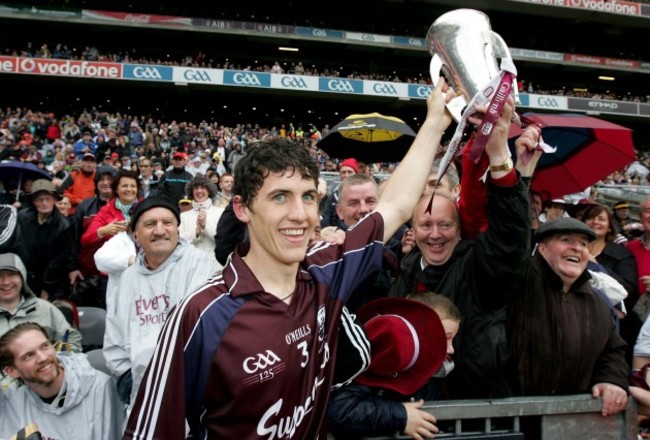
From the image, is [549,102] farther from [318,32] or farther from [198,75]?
[198,75]

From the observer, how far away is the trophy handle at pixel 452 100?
2.19 meters

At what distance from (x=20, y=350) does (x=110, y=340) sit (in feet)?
1.39

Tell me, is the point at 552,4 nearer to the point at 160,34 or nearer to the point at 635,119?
the point at 635,119

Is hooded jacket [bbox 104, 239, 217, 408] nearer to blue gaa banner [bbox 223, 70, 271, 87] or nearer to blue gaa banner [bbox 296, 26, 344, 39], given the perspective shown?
blue gaa banner [bbox 223, 70, 271, 87]

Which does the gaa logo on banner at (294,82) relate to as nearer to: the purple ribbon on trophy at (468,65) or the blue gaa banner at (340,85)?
the blue gaa banner at (340,85)

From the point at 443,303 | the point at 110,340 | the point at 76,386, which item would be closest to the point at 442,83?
the point at 443,303

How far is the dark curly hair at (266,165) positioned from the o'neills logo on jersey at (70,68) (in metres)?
26.4

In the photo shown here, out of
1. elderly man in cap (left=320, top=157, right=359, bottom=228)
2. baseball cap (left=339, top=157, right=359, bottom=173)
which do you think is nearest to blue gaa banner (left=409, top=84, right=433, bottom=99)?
baseball cap (left=339, top=157, right=359, bottom=173)

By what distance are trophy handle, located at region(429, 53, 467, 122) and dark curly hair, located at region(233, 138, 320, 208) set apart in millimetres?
762

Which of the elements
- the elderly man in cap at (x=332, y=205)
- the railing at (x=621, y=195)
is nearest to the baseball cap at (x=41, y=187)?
the elderly man in cap at (x=332, y=205)

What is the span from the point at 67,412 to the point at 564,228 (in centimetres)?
259

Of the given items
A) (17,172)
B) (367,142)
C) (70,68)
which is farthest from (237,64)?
(367,142)

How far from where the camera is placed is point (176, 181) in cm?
729

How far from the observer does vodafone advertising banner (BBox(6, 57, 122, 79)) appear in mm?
24828
